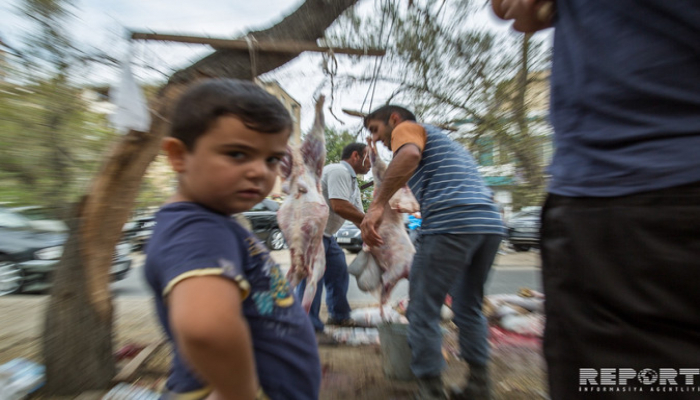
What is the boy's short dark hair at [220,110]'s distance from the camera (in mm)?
832

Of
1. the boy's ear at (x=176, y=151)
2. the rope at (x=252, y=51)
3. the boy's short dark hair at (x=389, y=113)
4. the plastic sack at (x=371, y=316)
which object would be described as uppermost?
the rope at (x=252, y=51)

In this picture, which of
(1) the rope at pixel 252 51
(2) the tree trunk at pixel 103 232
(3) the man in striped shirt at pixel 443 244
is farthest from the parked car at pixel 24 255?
(3) the man in striped shirt at pixel 443 244

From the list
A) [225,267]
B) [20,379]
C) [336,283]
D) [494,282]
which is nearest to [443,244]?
[225,267]

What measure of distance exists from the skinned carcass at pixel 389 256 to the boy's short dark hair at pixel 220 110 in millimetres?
2118

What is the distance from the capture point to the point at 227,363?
0.67m

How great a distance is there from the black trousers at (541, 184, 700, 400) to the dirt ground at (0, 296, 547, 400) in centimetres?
175

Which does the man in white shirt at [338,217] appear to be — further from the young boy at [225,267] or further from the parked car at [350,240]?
the parked car at [350,240]

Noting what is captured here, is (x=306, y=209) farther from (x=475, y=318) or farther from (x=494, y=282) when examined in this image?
(x=494, y=282)

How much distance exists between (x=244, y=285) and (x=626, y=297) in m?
0.76

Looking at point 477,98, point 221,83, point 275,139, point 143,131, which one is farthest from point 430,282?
point 477,98

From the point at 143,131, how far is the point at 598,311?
1982 millimetres

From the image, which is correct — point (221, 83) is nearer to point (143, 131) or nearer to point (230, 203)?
point (230, 203)

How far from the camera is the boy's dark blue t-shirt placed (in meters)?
0.70

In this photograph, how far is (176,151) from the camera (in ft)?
2.87
